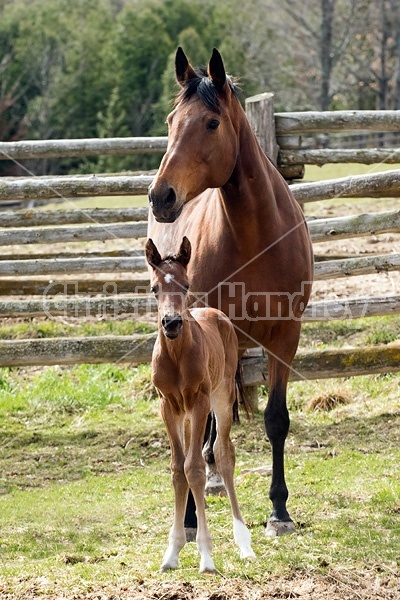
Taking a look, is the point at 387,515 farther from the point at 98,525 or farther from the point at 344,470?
the point at 98,525

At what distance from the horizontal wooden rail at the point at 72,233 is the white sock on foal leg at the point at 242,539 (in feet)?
13.2

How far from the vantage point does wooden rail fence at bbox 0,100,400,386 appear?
22.8ft

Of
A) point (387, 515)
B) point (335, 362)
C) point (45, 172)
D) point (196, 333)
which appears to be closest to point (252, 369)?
point (335, 362)

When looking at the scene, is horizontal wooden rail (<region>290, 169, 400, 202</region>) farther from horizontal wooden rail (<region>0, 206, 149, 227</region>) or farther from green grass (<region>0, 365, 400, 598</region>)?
green grass (<region>0, 365, 400, 598</region>)

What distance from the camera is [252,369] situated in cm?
689

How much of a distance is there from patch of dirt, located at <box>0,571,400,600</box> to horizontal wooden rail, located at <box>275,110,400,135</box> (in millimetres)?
4276

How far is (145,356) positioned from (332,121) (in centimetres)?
246

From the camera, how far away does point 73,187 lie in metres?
7.36

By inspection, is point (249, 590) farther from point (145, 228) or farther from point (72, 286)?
point (72, 286)

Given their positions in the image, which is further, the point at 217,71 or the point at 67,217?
the point at 67,217

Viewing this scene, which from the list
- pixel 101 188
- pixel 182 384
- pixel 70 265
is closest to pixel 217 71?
pixel 182 384

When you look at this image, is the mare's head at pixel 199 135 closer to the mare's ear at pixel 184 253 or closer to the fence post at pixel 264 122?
the mare's ear at pixel 184 253

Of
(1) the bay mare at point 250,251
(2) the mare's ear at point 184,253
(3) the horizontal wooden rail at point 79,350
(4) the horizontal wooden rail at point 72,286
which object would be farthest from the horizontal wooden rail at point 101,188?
(2) the mare's ear at point 184,253

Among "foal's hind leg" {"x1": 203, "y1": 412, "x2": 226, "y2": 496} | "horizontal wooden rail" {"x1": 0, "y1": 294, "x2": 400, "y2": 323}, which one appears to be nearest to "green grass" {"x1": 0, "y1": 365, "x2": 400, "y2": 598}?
"foal's hind leg" {"x1": 203, "y1": 412, "x2": 226, "y2": 496}
